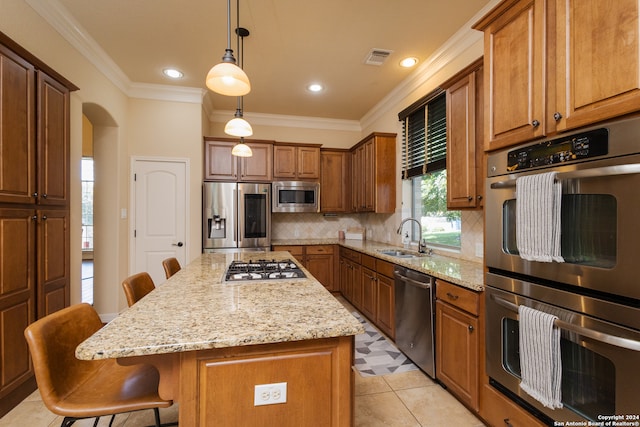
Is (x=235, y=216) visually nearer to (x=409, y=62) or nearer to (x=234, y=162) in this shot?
(x=234, y=162)

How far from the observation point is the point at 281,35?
8.86 feet

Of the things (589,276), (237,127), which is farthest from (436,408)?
(237,127)

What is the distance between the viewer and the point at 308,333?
3.24 feet

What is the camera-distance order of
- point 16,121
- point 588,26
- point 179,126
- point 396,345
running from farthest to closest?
point 179,126 < point 396,345 < point 16,121 < point 588,26

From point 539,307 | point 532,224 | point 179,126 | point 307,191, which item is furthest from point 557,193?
point 179,126

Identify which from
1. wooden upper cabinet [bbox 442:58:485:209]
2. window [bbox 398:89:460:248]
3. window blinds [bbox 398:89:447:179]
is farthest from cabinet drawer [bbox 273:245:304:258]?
wooden upper cabinet [bbox 442:58:485:209]

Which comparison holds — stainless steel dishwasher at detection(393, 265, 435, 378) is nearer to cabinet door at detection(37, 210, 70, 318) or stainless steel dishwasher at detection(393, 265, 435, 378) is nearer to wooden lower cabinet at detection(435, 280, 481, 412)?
wooden lower cabinet at detection(435, 280, 481, 412)

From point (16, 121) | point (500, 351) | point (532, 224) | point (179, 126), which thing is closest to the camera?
point (532, 224)

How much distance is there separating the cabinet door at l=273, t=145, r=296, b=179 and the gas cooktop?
7.65ft

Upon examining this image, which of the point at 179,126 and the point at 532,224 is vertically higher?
the point at 179,126

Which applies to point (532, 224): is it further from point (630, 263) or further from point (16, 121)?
point (16, 121)

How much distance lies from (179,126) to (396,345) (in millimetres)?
3753

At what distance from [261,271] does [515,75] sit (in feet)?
6.21

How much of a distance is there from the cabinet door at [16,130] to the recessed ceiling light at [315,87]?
2653 millimetres
